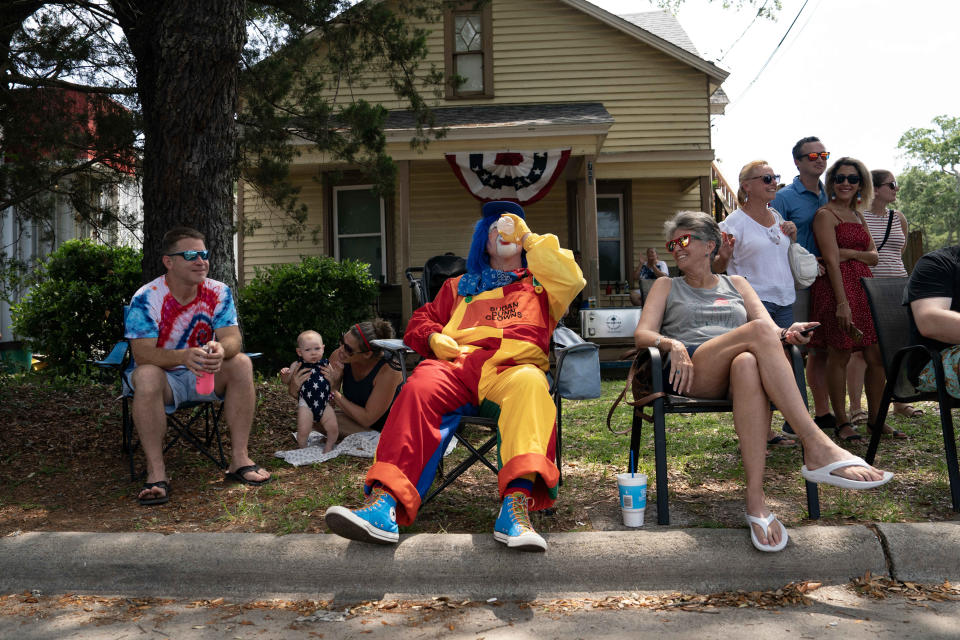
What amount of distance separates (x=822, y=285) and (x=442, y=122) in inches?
296

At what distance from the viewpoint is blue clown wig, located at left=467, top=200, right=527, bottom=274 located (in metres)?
4.01

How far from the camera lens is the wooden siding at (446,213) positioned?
43.7ft

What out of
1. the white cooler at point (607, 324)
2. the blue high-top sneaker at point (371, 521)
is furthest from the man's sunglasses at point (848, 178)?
the white cooler at point (607, 324)

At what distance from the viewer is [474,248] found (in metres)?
4.04

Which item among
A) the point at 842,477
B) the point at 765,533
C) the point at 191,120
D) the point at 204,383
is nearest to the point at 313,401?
the point at 204,383

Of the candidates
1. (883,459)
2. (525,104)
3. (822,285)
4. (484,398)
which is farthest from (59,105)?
(525,104)

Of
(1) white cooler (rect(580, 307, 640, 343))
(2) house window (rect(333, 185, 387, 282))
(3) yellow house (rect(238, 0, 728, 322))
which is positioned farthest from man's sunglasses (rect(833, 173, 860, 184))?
(2) house window (rect(333, 185, 387, 282))

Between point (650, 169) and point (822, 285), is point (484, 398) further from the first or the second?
point (650, 169)

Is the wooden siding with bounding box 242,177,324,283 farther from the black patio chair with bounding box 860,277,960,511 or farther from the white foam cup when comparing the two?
the white foam cup

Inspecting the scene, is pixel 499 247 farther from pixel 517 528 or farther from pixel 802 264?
pixel 802 264

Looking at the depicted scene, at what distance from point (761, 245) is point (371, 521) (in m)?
2.95

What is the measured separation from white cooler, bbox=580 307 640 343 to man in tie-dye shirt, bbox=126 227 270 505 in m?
6.44

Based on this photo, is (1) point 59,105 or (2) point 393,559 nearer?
(2) point 393,559

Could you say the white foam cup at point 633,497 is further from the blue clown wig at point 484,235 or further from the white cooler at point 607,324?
the white cooler at point 607,324
